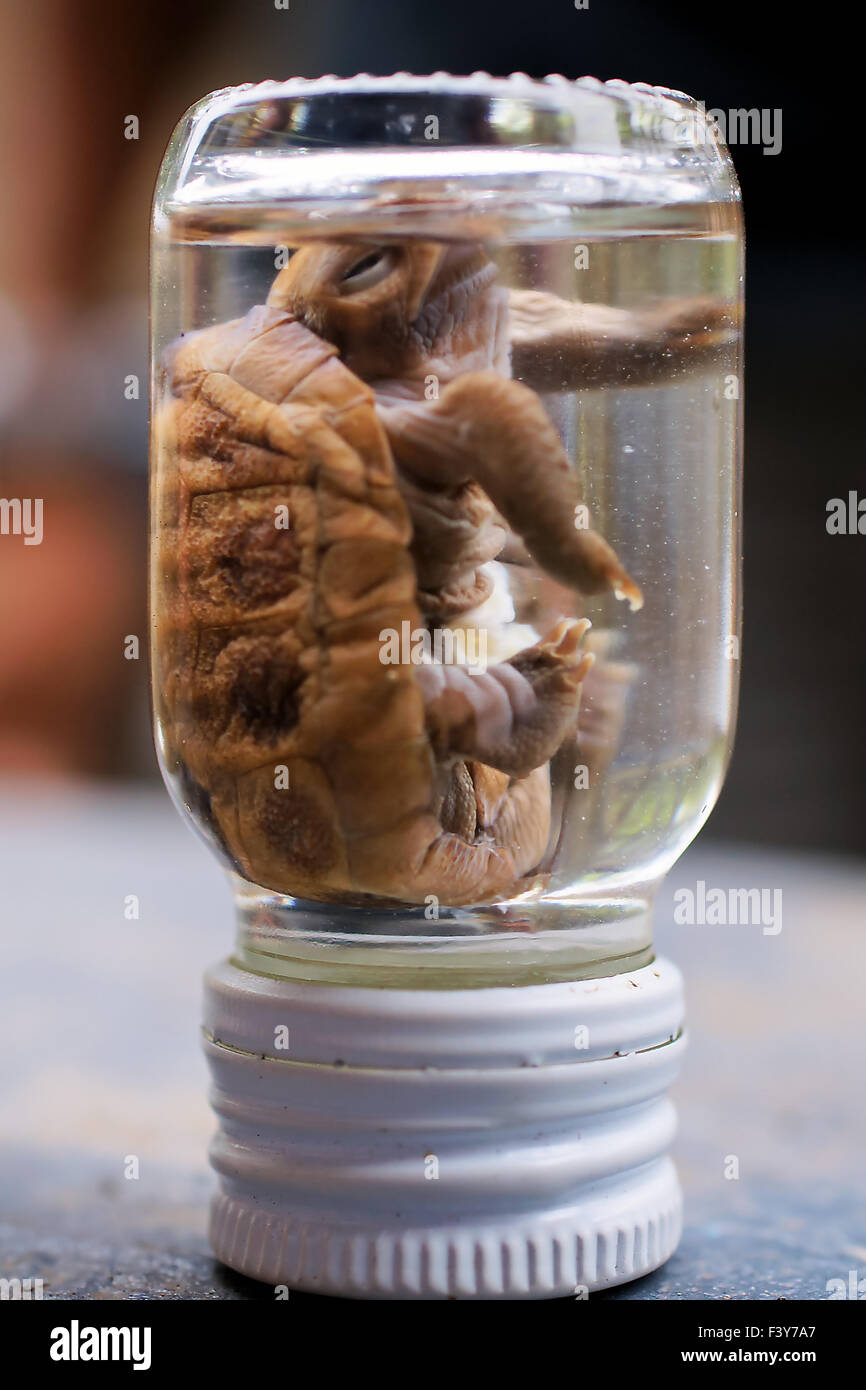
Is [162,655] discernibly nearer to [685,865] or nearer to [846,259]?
[685,865]

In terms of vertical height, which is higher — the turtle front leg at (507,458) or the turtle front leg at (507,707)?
the turtle front leg at (507,458)

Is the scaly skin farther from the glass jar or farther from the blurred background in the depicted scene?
the blurred background

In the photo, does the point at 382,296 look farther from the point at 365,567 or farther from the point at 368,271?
the point at 365,567

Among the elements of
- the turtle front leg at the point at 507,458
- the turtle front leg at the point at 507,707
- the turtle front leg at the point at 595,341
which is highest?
the turtle front leg at the point at 595,341

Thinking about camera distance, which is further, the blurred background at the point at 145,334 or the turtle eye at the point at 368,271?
the blurred background at the point at 145,334

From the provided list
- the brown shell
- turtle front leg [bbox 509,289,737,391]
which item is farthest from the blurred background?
the brown shell

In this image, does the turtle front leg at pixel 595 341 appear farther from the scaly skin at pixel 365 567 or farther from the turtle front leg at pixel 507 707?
the turtle front leg at pixel 507 707

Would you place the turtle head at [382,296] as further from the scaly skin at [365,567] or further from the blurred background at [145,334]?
the blurred background at [145,334]

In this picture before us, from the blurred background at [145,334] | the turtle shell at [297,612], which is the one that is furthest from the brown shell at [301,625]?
the blurred background at [145,334]
